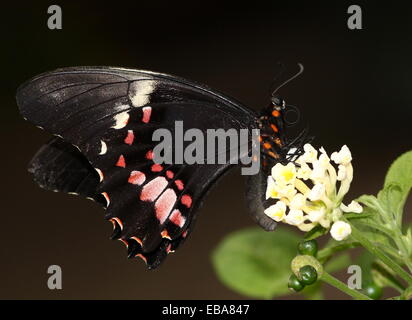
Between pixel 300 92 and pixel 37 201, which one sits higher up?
pixel 300 92

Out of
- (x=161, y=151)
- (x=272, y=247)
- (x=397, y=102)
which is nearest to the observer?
(x=161, y=151)

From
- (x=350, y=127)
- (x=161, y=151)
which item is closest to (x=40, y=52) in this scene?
(x=350, y=127)

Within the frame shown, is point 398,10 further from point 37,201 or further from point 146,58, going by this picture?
point 37,201

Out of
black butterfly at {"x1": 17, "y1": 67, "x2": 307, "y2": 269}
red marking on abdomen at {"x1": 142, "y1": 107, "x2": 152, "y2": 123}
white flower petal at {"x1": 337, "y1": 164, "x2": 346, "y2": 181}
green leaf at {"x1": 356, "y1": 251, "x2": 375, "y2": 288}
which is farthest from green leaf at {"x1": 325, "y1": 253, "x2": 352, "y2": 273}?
red marking on abdomen at {"x1": 142, "y1": 107, "x2": 152, "y2": 123}

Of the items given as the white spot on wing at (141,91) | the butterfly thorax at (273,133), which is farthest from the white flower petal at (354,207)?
the white spot on wing at (141,91)

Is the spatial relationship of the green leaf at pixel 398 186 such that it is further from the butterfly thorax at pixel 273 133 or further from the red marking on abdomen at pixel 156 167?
the red marking on abdomen at pixel 156 167

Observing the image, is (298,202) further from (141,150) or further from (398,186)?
(141,150)
